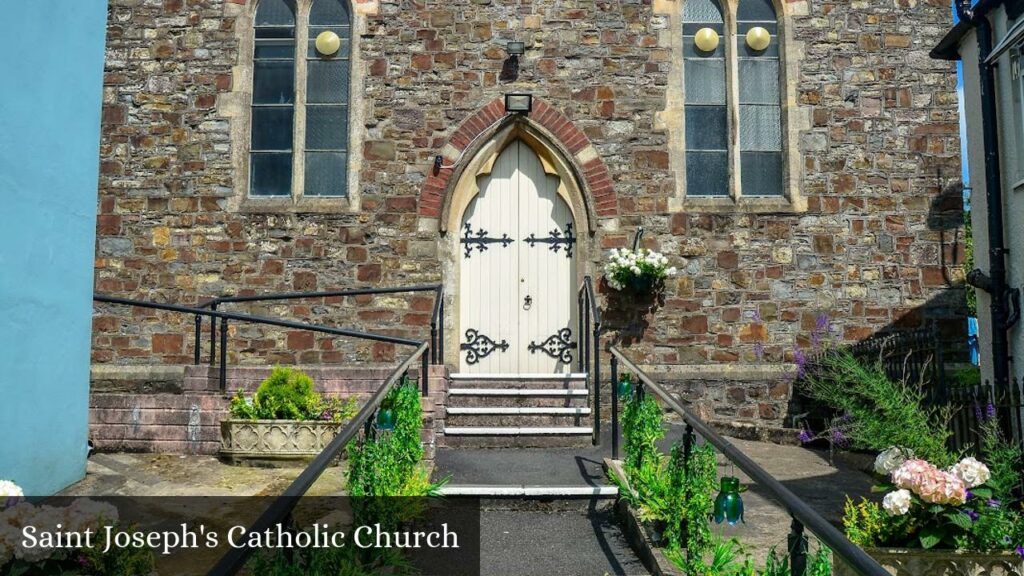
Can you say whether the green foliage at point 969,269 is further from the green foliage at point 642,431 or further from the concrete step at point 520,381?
the green foliage at point 642,431

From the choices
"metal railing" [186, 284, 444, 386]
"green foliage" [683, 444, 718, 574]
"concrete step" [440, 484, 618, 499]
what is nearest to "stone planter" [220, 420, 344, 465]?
"concrete step" [440, 484, 618, 499]

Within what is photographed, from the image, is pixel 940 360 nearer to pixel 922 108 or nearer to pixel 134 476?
pixel 922 108

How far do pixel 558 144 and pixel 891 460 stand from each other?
5.75 m

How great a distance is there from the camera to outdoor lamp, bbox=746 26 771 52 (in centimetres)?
932

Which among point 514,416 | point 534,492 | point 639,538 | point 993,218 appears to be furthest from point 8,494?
point 993,218

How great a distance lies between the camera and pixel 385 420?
466 centimetres

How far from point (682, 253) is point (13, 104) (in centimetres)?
627

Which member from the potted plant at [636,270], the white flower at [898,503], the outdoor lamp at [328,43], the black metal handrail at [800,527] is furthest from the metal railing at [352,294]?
the white flower at [898,503]

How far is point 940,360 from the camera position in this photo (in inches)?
266

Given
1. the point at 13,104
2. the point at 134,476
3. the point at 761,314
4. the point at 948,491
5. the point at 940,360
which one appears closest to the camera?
the point at 948,491

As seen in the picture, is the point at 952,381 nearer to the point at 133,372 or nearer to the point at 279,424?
the point at 279,424

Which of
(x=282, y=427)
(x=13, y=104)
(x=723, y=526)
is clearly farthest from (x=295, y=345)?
(x=723, y=526)

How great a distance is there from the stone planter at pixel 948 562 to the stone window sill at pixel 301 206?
6.76 m

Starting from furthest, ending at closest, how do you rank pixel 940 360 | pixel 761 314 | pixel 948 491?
pixel 761 314 < pixel 940 360 < pixel 948 491
